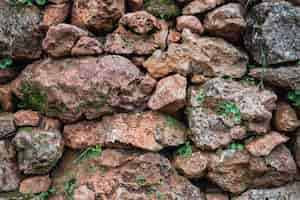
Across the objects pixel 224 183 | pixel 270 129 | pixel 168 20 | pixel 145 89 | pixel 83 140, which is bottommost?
pixel 224 183

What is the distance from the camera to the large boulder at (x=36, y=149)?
188cm

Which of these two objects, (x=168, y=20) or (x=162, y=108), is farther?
(x=168, y=20)

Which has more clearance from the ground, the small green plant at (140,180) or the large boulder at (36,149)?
the large boulder at (36,149)

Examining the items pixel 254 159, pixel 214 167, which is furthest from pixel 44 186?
pixel 254 159

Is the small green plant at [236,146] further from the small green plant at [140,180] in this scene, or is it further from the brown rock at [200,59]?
the small green plant at [140,180]

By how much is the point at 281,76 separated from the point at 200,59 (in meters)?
0.52

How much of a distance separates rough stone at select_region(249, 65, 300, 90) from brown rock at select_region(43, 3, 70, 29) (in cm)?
132

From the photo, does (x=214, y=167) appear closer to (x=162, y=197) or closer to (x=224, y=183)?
(x=224, y=183)

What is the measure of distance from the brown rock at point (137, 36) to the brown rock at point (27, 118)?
0.65 m

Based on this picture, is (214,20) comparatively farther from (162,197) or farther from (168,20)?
(162,197)

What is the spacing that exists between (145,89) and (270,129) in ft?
2.82

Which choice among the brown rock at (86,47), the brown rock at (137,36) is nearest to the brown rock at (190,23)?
the brown rock at (137,36)

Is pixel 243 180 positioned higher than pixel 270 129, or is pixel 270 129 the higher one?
pixel 270 129

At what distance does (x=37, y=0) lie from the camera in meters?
2.01
